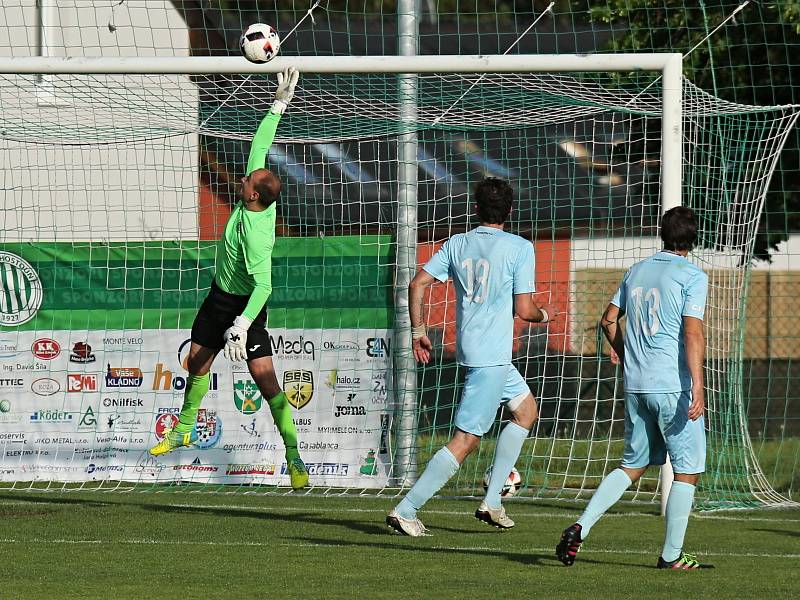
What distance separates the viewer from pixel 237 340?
838 centimetres

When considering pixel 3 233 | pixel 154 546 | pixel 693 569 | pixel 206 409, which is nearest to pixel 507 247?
pixel 693 569

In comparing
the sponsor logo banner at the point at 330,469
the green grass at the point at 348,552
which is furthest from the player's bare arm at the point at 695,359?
the sponsor logo banner at the point at 330,469

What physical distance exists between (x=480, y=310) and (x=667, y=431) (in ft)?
4.93

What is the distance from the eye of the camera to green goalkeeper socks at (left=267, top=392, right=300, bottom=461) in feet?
30.1

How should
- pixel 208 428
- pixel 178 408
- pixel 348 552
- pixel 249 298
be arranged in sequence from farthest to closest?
pixel 178 408, pixel 208 428, pixel 249 298, pixel 348 552

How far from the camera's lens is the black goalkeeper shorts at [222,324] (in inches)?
358

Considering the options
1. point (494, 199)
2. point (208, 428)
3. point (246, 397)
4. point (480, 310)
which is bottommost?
point (208, 428)

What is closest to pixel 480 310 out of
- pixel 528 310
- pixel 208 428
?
pixel 528 310

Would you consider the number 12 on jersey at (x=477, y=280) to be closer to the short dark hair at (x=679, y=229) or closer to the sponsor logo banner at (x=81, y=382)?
the short dark hair at (x=679, y=229)

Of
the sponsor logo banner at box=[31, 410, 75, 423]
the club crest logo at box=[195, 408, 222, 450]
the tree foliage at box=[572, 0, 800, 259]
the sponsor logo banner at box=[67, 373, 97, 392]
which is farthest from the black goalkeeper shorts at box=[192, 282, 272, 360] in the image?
the tree foliage at box=[572, 0, 800, 259]

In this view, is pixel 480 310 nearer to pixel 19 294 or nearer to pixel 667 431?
pixel 667 431

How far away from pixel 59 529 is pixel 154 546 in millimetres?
1118

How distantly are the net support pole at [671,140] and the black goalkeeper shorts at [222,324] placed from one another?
2.99 metres

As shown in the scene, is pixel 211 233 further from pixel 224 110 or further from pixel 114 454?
pixel 114 454
